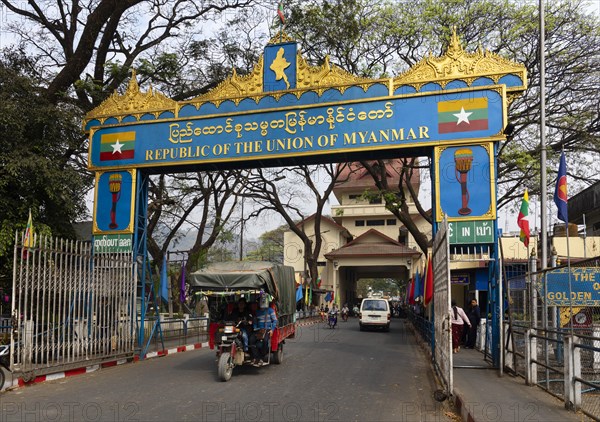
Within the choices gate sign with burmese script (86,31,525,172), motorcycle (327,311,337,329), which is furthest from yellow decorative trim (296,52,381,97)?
motorcycle (327,311,337,329)

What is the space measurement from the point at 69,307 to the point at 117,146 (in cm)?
537

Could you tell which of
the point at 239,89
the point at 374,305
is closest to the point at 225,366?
the point at 239,89

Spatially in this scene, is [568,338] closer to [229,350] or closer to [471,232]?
[471,232]

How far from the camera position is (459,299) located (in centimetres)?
3269

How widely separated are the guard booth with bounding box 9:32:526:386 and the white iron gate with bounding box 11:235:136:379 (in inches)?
33.3

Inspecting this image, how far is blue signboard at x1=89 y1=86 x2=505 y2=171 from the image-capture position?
12.2 metres

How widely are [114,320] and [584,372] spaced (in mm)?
10118

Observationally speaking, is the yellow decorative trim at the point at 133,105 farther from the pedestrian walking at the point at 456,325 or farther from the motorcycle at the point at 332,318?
the motorcycle at the point at 332,318

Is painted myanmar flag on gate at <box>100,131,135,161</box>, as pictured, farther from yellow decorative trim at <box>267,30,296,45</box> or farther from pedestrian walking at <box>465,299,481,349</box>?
pedestrian walking at <box>465,299,481,349</box>

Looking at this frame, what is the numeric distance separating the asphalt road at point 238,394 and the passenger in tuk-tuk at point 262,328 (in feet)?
1.53

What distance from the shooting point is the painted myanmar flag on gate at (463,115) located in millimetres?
12078

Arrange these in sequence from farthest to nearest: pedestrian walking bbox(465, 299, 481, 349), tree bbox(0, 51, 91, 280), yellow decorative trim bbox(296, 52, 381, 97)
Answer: pedestrian walking bbox(465, 299, 481, 349) → tree bbox(0, 51, 91, 280) → yellow decorative trim bbox(296, 52, 381, 97)

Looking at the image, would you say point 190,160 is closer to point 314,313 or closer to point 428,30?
point 428,30

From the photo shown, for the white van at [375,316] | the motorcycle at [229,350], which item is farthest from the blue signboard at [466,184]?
the white van at [375,316]
